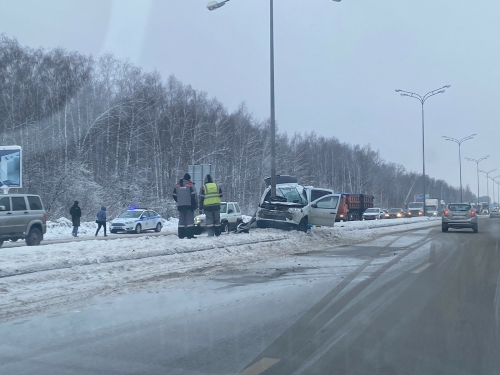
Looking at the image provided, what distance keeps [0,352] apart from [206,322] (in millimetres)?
2611

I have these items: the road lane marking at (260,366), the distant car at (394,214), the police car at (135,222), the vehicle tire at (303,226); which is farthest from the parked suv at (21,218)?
the distant car at (394,214)

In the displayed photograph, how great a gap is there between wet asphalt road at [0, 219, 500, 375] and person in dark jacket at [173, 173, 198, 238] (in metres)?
5.18

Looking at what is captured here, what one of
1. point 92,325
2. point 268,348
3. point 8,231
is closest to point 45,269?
point 92,325

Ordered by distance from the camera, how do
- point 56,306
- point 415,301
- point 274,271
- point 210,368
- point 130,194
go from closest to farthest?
point 210,368 → point 56,306 → point 415,301 → point 274,271 → point 130,194

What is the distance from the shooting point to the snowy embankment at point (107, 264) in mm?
9258

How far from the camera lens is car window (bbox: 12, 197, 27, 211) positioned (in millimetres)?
18797

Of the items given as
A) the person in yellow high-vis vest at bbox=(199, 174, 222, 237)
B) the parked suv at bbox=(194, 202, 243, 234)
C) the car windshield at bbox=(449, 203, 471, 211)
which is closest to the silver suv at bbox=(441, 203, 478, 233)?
the car windshield at bbox=(449, 203, 471, 211)

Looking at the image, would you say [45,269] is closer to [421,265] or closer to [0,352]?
[0,352]

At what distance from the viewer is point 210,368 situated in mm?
5633

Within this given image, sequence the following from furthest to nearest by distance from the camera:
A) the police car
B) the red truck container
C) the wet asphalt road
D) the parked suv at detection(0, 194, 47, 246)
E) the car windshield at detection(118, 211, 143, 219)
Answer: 1. the red truck container
2. the car windshield at detection(118, 211, 143, 219)
3. the police car
4. the parked suv at detection(0, 194, 47, 246)
5. the wet asphalt road

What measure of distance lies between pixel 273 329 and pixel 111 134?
4358 cm

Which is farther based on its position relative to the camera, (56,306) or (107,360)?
(56,306)

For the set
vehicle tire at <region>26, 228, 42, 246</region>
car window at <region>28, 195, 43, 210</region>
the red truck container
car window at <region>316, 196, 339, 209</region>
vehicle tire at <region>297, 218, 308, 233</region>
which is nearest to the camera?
vehicle tire at <region>26, 228, 42, 246</region>

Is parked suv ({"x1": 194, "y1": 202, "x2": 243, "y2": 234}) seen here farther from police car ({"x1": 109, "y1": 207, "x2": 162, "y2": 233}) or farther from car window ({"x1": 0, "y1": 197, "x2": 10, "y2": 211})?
car window ({"x1": 0, "y1": 197, "x2": 10, "y2": 211})
